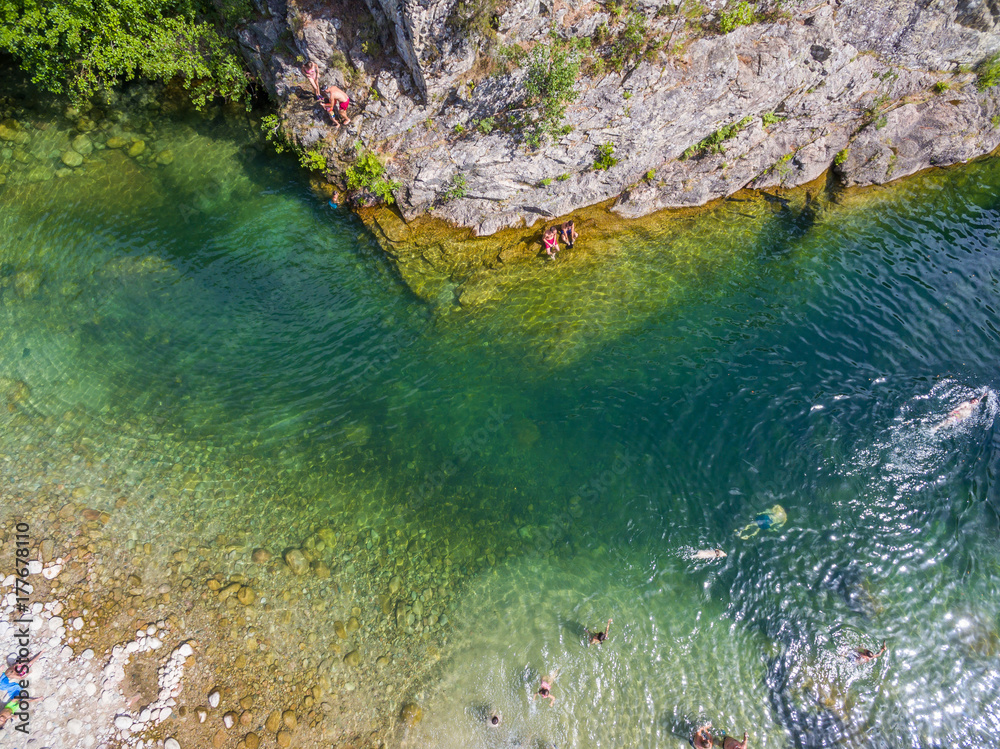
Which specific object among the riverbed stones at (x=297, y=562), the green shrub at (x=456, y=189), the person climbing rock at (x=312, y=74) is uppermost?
the person climbing rock at (x=312, y=74)

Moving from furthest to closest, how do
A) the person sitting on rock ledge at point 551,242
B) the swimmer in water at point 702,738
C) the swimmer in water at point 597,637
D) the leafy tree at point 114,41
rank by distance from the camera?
the person sitting on rock ledge at point 551,242
the leafy tree at point 114,41
the swimmer in water at point 597,637
the swimmer in water at point 702,738

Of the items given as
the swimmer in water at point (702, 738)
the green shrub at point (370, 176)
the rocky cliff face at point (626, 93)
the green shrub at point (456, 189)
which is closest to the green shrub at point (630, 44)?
the rocky cliff face at point (626, 93)

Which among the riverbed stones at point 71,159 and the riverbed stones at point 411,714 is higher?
the riverbed stones at point 71,159

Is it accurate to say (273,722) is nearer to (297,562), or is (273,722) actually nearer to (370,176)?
(297,562)

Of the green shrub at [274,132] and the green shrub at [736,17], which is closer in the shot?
the green shrub at [736,17]

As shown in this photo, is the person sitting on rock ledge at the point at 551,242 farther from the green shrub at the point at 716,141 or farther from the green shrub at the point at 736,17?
the green shrub at the point at 736,17

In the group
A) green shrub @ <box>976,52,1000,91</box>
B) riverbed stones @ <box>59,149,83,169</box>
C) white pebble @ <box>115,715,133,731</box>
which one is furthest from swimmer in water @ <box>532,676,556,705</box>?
green shrub @ <box>976,52,1000,91</box>
